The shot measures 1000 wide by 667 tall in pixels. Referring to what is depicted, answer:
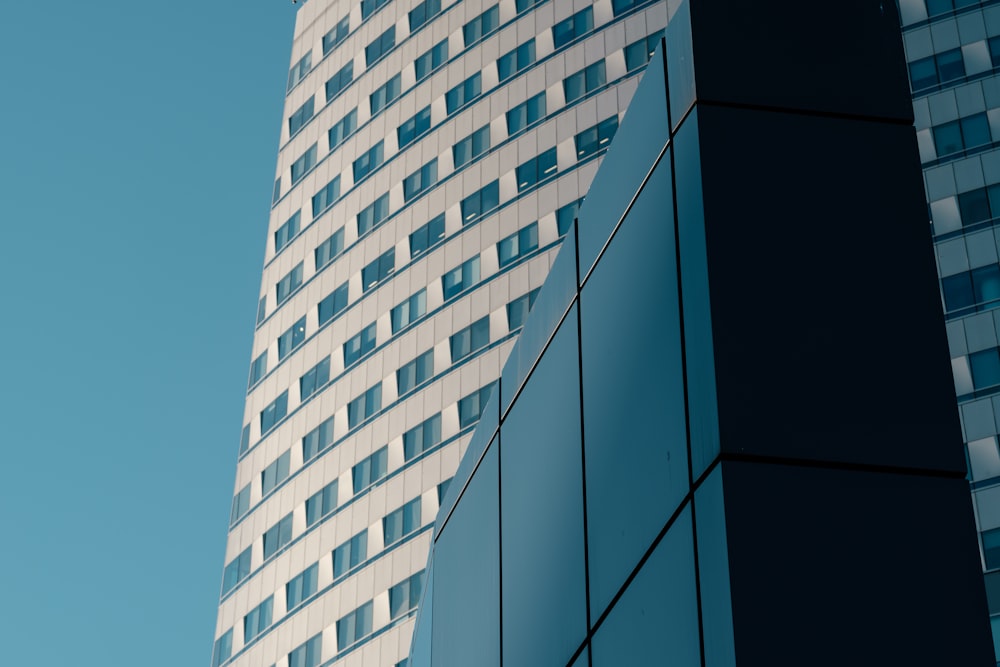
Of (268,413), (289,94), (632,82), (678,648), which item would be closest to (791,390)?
(678,648)

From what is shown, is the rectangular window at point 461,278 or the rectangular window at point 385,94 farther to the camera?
the rectangular window at point 385,94

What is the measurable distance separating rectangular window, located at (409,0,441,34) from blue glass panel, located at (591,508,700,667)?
7784 centimetres

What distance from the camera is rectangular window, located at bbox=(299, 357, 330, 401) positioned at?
78.4 m

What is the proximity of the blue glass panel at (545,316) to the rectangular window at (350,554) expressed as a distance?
57795 millimetres

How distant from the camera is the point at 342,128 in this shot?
87250 mm

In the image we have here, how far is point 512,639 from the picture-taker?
36.9 ft

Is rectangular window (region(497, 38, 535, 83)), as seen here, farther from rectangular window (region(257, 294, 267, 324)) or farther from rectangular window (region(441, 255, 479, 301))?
rectangular window (region(257, 294, 267, 324))

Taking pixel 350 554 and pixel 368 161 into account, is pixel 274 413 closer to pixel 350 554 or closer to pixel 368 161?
pixel 350 554

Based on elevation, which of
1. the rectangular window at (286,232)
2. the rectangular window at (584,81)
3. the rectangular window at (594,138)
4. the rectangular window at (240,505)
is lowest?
the rectangular window at (240,505)

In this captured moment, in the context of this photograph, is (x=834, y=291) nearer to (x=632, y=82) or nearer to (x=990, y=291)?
(x=990, y=291)

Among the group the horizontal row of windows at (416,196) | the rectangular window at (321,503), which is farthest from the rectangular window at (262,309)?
the rectangular window at (321,503)

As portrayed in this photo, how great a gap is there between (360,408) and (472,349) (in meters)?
7.66

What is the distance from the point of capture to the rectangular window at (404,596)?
65.2 metres

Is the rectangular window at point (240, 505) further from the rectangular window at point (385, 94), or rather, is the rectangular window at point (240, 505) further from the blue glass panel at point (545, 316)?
the blue glass panel at point (545, 316)
